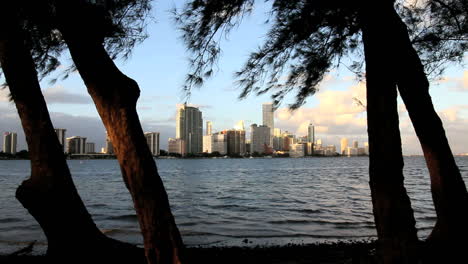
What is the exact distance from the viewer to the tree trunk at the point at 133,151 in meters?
2.10

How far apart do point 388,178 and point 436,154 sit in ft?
4.53

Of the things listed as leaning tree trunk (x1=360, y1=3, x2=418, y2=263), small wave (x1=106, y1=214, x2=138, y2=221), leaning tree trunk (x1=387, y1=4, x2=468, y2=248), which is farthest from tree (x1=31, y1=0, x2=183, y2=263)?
small wave (x1=106, y1=214, x2=138, y2=221)

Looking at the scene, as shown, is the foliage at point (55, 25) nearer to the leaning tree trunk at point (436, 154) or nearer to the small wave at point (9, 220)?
the leaning tree trunk at point (436, 154)

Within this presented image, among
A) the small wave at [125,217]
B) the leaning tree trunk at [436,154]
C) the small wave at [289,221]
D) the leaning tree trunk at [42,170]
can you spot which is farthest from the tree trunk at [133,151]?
the small wave at [125,217]

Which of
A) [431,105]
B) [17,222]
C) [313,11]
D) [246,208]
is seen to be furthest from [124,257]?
[246,208]

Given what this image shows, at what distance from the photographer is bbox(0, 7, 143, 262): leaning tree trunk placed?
10.5ft

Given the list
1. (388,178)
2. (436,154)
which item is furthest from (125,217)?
(388,178)

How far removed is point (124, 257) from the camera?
11.9ft

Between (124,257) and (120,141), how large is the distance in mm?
1965

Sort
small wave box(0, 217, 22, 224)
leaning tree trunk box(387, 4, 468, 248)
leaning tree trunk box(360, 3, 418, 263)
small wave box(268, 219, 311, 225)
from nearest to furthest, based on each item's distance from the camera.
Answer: leaning tree trunk box(360, 3, 418, 263), leaning tree trunk box(387, 4, 468, 248), small wave box(268, 219, 311, 225), small wave box(0, 217, 22, 224)

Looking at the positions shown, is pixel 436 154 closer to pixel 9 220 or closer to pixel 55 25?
pixel 55 25

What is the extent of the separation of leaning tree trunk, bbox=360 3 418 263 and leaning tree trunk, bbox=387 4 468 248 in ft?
2.76

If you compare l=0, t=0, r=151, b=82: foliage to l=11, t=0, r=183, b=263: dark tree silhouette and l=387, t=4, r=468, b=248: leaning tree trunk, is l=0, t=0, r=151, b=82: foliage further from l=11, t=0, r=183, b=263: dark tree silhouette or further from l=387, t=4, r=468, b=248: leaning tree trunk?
l=387, t=4, r=468, b=248: leaning tree trunk

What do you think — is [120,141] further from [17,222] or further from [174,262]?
[17,222]
